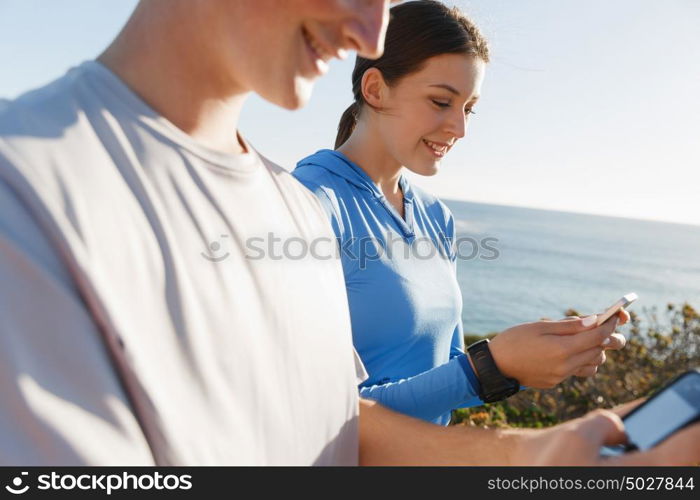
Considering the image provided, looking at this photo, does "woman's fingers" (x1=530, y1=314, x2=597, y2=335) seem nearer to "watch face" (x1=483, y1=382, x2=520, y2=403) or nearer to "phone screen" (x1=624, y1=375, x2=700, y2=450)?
"watch face" (x1=483, y1=382, x2=520, y2=403)

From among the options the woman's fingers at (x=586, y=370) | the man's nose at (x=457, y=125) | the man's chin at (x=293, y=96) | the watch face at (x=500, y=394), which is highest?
the man's nose at (x=457, y=125)

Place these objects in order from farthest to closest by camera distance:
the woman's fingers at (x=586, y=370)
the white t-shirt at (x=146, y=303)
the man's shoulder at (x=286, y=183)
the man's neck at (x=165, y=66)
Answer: the woman's fingers at (x=586, y=370)
the man's shoulder at (x=286, y=183)
the man's neck at (x=165, y=66)
the white t-shirt at (x=146, y=303)

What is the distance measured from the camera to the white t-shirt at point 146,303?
0.81 meters

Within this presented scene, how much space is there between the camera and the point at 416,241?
2.78 metres

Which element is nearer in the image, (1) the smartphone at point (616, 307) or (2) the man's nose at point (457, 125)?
(1) the smartphone at point (616, 307)

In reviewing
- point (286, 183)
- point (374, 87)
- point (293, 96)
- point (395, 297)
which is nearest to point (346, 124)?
point (374, 87)

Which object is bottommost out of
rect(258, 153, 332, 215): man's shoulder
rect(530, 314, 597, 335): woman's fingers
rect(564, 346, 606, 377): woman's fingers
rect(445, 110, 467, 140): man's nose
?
rect(564, 346, 606, 377): woman's fingers

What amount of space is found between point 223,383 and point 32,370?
333 millimetres


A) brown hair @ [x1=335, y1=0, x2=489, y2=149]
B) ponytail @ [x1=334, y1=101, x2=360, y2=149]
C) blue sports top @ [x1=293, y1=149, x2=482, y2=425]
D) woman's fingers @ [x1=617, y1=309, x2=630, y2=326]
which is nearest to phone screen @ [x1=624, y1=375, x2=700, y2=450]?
blue sports top @ [x1=293, y1=149, x2=482, y2=425]

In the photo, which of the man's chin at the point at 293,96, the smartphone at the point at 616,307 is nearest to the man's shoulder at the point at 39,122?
the man's chin at the point at 293,96

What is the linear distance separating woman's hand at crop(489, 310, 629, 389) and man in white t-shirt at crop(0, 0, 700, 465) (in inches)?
32.3

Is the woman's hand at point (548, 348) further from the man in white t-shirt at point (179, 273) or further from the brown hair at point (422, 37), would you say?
the brown hair at point (422, 37)

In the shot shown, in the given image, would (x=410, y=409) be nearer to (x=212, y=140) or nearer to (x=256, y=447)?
(x=256, y=447)

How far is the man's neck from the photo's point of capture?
112cm
